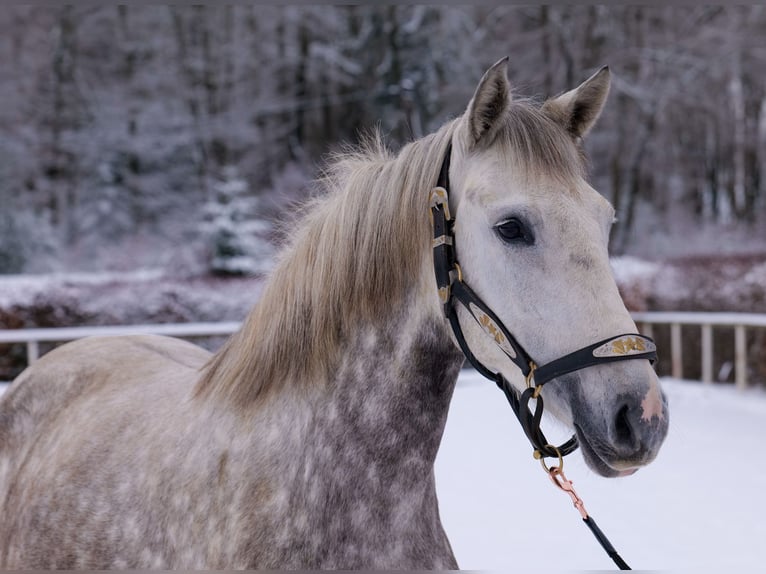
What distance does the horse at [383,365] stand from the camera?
4.67 feet

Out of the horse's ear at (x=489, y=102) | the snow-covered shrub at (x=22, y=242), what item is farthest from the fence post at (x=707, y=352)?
the snow-covered shrub at (x=22, y=242)

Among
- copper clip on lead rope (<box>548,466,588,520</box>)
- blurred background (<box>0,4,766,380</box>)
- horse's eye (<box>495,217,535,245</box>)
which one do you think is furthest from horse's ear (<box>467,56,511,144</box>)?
blurred background (<box>0,4,766,380</box>)

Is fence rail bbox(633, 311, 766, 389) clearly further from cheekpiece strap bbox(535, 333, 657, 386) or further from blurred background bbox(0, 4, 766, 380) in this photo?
cheekpiece strap bbox(535, 333, 657, 386)

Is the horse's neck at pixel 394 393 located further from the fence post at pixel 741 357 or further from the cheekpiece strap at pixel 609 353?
the fence post at pixel 741 357

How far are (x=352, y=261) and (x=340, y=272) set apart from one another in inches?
1.6

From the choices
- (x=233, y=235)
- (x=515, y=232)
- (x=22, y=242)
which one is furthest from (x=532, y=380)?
(x=22, y=242)

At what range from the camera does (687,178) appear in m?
15.1

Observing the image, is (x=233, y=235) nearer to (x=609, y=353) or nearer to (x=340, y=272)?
(x=340, y=272)

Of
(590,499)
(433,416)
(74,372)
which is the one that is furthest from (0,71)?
(433,416)

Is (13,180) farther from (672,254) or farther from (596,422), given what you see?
(596,422)

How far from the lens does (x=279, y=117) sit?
14.9m

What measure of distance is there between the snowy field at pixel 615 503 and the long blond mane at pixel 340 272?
106 cm

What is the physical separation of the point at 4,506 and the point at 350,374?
1.82m

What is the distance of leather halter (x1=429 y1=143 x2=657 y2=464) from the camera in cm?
135
